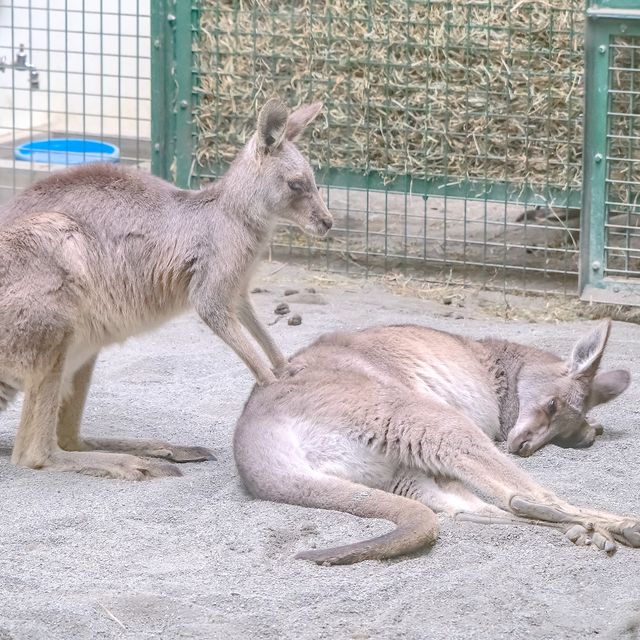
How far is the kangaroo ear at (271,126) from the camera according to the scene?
190 inches

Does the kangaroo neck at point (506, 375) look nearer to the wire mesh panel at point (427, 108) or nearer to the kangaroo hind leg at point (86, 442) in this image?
the kangaroo hind leg at point (86, 442)

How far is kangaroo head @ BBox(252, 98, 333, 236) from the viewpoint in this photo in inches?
193

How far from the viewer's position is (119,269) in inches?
188

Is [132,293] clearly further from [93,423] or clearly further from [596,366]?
[596,366]

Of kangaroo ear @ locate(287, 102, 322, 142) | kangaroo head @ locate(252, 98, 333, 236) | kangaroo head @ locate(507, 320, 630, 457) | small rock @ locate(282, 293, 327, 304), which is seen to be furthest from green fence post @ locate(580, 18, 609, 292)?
kangaroo head @ locate(252, 98, 333, 236)

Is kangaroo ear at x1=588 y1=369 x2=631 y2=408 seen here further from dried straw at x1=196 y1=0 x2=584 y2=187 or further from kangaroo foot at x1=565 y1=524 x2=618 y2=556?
dried straw at x1=196 y1=0 x2=584 y2=187

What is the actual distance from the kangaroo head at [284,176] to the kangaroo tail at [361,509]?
1.26 m

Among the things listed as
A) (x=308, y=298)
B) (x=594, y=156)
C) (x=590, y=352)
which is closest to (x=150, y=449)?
(x=590, y=352)

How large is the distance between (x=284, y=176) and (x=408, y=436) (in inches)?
49.5

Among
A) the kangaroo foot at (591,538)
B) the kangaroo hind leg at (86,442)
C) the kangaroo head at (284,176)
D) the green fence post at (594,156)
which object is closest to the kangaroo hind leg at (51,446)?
the kangaroo hind leg at (86,442)

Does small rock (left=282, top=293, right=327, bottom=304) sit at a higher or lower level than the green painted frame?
lower

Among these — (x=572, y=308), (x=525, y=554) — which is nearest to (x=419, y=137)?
(x=572, y=308)

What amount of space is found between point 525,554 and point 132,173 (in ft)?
7.29

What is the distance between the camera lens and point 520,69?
723cm
